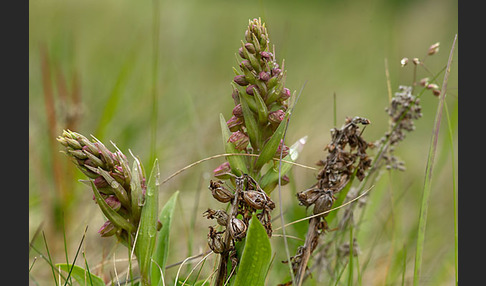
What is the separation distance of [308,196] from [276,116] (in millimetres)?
378

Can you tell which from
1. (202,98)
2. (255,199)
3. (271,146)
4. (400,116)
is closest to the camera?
(255,199)

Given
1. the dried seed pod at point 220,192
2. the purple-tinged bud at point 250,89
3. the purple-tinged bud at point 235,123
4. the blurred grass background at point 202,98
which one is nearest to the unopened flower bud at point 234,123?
the purple-tinged bud at point 235,123

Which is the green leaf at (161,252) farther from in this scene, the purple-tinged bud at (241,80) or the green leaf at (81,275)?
the purple-tinged bud at (241,80)

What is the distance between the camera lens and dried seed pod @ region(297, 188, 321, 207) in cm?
186

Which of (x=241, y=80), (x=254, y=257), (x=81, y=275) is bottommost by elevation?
(x=81, y=275)

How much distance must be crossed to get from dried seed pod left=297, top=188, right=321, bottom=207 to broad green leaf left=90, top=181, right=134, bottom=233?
25.1 inches

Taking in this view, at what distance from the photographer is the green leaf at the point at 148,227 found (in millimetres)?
1767

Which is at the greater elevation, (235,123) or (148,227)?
(235,123)

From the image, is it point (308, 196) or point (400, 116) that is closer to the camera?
point (308, 196)

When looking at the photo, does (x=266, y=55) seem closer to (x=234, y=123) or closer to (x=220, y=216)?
(x=234, y=123)

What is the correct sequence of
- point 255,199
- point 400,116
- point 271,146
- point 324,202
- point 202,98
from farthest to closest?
point 202,98
point 400,116
point 324,202
point 271,146
point 255,199

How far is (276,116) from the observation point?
1.69 metres

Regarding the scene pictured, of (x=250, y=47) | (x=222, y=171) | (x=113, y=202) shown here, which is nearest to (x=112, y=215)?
(x=113, y=202)

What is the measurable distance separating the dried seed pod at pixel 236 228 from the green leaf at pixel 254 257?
0.19 feet
